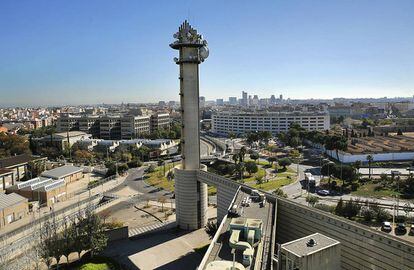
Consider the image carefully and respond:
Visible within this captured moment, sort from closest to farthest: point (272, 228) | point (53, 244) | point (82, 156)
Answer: point (272, 228) → point (53, 244) → point (82, 156)

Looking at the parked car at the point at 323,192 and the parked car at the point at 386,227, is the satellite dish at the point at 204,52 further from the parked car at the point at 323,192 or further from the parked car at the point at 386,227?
the parked car at the point at 323,192

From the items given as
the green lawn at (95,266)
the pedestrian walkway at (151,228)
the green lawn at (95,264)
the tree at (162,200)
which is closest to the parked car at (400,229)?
the pedestrian walkway at (151,228)

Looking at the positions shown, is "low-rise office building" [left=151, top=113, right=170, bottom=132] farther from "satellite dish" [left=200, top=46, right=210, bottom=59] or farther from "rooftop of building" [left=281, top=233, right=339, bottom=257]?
"rooftop of building" [left=281, top=233, right=339, bottom=257]

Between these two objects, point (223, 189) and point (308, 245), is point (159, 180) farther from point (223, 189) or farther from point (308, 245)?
point (308, 245)

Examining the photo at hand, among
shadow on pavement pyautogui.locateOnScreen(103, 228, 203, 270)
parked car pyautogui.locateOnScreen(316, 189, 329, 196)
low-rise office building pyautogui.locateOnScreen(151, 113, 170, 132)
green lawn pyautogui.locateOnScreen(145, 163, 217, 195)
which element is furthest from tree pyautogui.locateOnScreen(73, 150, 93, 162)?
parked car pyautogui.locateOnScreen(316, 189, 329, 196)

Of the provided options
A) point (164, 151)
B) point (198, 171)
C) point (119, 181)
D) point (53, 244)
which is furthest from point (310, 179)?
point (164, 151)

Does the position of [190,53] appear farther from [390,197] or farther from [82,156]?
[82,156]

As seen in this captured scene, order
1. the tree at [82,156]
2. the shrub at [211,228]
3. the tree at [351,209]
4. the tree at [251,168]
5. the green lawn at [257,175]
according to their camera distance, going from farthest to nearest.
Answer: the tree at [82,156] → the tree at [251,168] → the green lawn at [257,175] → the tree at [351,209] → the shrub at [211,228]
